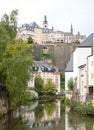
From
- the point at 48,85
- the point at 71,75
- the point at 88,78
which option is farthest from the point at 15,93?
the point at 48,85

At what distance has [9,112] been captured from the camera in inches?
1644

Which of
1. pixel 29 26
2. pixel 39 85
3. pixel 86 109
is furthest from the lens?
pixel 29 26

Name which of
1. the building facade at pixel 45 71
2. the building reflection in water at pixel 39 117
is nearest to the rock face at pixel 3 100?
the building reflection in water at pixel 39 117

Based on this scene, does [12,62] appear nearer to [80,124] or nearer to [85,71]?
[85,71]

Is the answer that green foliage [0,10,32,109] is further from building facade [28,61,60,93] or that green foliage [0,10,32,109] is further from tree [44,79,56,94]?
building facade [28,61,60,93]

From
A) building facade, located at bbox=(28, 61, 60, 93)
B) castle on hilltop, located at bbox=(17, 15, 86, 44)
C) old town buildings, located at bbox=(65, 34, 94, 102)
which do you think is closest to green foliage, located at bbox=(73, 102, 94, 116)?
old town buildings, located at bbox=(65, 34, 94, 102)

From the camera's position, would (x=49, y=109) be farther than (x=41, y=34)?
No

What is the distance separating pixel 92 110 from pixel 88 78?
728 cm

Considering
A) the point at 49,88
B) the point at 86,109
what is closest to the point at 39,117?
the point at 86,109

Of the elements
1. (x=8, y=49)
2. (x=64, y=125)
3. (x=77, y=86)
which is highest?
(x=8, y=49)

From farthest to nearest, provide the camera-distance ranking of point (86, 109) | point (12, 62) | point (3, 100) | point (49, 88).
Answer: point (49, 88) → point (3, 100) → point (12, 62) → point (86, 109)

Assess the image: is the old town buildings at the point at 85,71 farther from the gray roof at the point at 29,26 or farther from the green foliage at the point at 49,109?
the gray roof at the point at 29,26

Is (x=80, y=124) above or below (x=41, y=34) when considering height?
below

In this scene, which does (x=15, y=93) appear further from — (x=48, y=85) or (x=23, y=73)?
(x=48, y=85)
